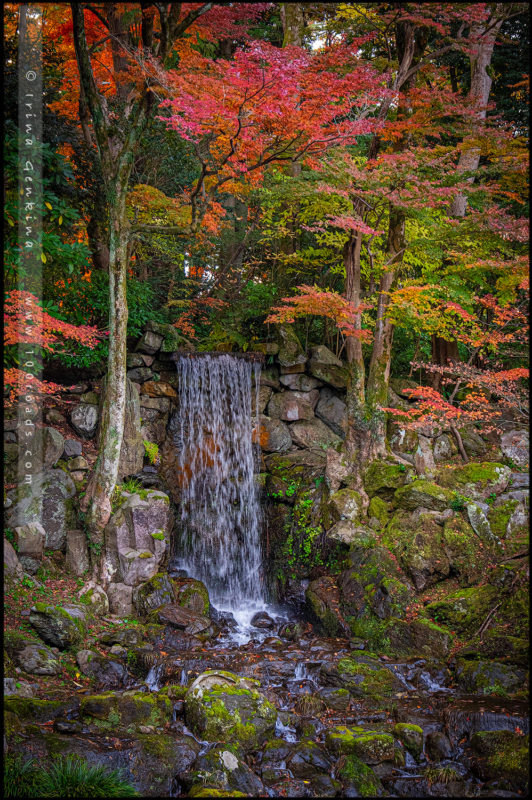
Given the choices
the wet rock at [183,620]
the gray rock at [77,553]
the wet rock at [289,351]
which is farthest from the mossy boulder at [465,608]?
the wet rock at [289,351]

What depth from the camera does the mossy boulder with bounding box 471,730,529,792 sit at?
503 cm

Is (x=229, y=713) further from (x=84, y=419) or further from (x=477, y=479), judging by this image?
(x=84, y=419)

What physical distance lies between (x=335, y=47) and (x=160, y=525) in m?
9.85

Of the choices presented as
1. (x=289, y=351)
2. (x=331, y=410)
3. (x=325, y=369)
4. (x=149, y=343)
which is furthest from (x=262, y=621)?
(x=149, y=343)

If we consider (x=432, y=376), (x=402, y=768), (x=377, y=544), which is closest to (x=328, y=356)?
(x=432, y=376)

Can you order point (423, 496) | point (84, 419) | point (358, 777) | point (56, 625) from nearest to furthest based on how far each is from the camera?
1. point (358, 777)
2. point (56, 625)
3. point (423, 496)
4. point (84, 419)

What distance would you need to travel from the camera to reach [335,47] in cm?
947

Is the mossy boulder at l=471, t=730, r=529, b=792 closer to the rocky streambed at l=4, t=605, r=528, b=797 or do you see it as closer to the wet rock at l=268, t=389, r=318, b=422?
the rocky streambed at l=4, t=605, r=528, b=797

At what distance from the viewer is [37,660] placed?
267 inches

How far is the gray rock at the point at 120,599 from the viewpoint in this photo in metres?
8.98

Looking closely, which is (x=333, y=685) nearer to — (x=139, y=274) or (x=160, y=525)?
(x=160, y=525)

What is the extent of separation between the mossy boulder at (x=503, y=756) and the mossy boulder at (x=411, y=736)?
0.59 meters

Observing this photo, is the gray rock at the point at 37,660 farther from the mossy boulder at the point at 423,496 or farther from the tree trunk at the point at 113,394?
the mossy boulder at the point at 423,496

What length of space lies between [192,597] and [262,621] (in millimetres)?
1503
